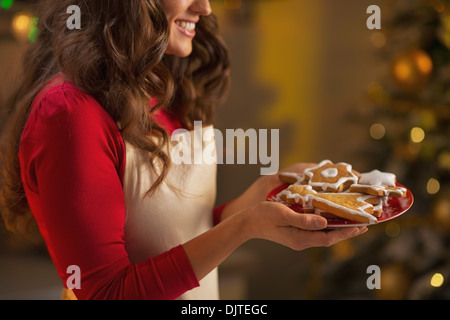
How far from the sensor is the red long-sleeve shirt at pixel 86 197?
92cm

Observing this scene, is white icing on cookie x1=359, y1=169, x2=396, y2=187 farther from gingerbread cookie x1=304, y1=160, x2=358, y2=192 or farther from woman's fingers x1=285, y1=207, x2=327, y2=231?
woman's fingers x1=285, y1=207, x2=327, y2=231

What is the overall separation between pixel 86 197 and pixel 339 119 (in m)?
1.99

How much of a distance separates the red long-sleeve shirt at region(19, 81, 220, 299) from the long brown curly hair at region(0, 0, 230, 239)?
4 cm

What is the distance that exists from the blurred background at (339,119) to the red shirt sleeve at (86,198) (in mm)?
948

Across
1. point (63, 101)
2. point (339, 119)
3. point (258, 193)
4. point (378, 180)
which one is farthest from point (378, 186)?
point (339, 119)

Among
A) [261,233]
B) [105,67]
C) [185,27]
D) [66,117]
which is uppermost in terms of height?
[185,27]

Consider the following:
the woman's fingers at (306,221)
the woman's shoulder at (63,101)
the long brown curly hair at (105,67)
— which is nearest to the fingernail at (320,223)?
the woman's fingers at (306,221)

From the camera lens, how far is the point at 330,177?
1.19 meters

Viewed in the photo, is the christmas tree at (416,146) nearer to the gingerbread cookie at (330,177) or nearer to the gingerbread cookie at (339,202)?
the gingerbread cookie at (330,177)

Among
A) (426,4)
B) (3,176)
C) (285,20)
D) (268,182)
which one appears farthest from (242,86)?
(3,176)

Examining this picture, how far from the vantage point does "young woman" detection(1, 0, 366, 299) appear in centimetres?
93

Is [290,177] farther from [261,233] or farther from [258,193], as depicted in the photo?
[261,233]

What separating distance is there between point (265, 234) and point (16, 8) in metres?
2.00
